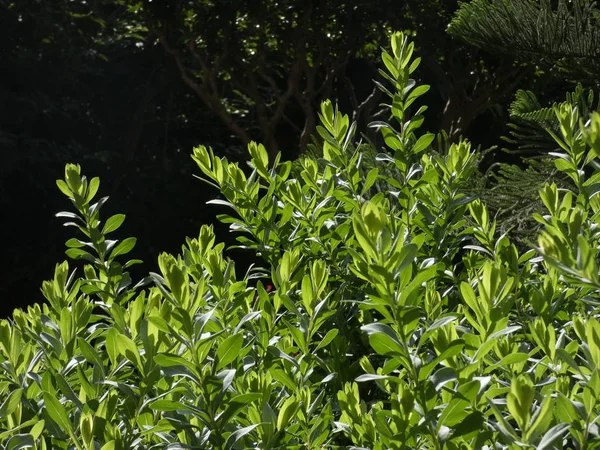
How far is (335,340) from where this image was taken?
1359 millimetres

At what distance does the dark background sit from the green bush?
586 cm

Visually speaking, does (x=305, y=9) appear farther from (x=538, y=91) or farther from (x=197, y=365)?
(x=197, y=365)

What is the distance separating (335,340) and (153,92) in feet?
28.6

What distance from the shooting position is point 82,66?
929 centimetres

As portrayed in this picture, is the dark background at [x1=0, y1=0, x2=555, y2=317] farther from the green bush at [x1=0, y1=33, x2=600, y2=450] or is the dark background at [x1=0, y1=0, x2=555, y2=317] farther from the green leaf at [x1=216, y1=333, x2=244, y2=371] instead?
the green leaf at [x1=216, y1=333, x2=244, y2=371]

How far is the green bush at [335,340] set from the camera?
928 mm

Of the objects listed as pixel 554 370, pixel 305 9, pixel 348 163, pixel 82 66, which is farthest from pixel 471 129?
pixel 554 370

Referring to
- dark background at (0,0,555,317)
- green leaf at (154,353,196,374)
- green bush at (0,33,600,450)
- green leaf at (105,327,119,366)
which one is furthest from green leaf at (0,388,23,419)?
dark background at (0,0,555,317)

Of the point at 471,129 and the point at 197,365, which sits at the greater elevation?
the point at 197,365

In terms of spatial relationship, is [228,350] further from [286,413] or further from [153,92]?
[153,92]

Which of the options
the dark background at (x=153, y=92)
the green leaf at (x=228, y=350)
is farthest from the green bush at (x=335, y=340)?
the dark background at (x=153, y=92)

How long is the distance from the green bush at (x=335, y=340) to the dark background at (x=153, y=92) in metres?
5.86

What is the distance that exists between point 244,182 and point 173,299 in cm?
66

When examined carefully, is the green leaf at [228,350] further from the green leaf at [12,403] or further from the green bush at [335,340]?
the green leaf at [12,403]
